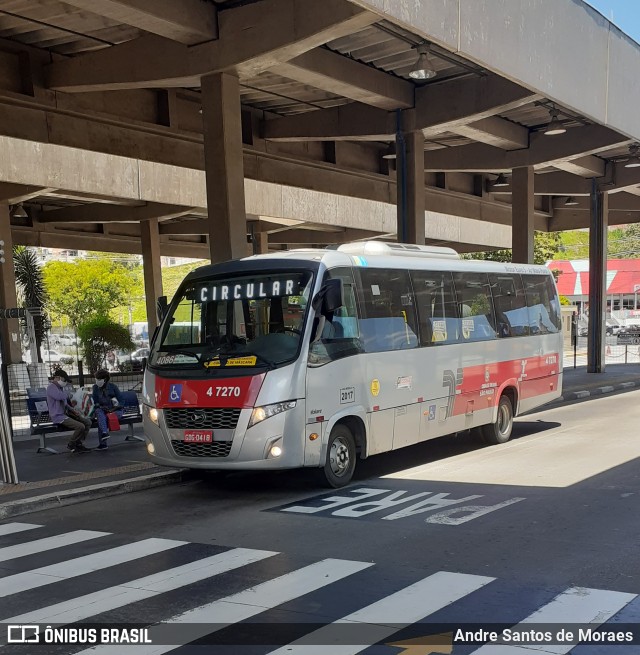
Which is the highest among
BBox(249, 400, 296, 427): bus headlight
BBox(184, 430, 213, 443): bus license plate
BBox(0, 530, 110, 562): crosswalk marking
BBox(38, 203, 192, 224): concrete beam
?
BBox(38, 203, 192, 224): concrete beam

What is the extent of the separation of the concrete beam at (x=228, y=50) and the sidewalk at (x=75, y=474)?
6786mm

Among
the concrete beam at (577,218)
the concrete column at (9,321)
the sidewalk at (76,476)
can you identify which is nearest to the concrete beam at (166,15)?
the sidewalk at (76,476)

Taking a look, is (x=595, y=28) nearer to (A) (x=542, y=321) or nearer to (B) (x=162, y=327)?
(A) (x=542, y=321)

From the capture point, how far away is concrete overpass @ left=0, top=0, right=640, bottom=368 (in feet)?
43.0

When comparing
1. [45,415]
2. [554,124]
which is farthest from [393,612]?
[554,124]

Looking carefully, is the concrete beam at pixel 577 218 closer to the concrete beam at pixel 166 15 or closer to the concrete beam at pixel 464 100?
the concrete beam at pixel 464 100

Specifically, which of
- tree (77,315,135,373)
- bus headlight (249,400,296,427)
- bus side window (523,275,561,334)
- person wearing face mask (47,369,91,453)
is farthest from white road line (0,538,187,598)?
tree (77,315,135,373)

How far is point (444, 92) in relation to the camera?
17.8m

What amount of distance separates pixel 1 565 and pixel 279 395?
368 cm

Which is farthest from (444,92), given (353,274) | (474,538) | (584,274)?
(584,274)

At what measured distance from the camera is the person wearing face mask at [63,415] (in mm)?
13484

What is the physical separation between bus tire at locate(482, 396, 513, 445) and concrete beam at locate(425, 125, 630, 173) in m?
10.0

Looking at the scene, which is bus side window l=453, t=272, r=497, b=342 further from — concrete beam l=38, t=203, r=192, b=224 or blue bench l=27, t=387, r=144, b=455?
concrete beam l=38, t=203, r=192, b=224

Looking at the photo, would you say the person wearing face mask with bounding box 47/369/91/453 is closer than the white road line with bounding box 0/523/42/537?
No
